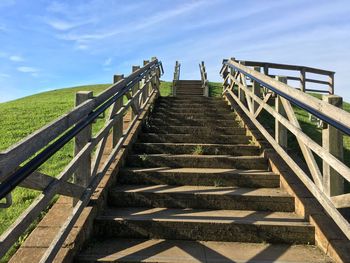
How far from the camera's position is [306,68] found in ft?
45.5

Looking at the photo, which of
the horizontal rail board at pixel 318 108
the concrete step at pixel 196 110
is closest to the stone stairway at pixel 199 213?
the horizontal rail board at pixel 318 108

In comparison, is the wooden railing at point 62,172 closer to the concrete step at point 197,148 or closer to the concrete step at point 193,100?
the concrete step at point 197,148

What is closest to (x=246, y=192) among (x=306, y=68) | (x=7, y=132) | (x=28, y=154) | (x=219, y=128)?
(x=219, y=128)

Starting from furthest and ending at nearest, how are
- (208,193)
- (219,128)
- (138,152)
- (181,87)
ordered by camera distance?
1. (181,87)
2. (219,128)
3. (138,152)
4. (208,193)

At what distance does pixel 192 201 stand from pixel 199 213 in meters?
0.24

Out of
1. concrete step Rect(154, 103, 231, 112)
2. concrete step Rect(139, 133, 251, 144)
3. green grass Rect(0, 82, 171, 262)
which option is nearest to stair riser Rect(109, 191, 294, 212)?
green grass Rect(0, 82, 171, 262)

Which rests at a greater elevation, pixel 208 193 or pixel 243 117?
pixel 243 117

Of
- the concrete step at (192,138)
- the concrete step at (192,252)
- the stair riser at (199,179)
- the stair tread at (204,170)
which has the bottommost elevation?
the concrete step at (192,252)

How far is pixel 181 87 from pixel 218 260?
50.3 feet

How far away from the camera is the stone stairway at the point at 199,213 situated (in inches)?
136

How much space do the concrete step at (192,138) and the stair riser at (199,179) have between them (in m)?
1.66

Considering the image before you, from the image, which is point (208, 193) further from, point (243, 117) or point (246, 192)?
point (243, 117)

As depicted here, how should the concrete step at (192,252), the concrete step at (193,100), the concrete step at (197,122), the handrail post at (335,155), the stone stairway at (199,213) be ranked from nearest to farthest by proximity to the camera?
the handrail post at (335,155) → the concrete step at (192,252) → the stone stairway at (199,213) → the concrete step at (197,122) → the concrete step at (193,100)

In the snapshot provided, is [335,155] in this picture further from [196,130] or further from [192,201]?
[196,130]
